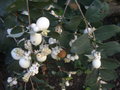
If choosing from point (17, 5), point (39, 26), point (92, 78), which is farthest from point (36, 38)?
point (92, 78)

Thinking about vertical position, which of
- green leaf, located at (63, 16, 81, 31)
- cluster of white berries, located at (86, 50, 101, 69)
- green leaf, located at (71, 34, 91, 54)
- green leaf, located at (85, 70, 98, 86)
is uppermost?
green leaf, located at (63, 16, 81, 31)

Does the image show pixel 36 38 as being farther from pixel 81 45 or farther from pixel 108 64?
pixel 108 64

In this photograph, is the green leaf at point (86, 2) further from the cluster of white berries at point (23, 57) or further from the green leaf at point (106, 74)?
the cluster of white berries at point (23, 57)

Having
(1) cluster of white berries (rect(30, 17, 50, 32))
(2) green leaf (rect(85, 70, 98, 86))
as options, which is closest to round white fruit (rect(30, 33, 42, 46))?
(1) cluster of white berries (rect(30, 17, 50, 32))

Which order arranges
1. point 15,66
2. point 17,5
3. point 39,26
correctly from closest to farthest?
point 39,26 → point 17,5 → point 15,66

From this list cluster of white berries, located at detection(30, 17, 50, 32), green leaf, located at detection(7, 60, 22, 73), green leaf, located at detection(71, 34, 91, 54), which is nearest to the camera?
cluster of white berries, located at detection(30, 17, 50, 32)

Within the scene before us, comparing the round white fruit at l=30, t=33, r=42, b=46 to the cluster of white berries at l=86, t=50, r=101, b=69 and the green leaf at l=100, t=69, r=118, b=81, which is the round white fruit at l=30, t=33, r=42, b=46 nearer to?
the cluster of white berries at l=86, t=50, r=101, b=69

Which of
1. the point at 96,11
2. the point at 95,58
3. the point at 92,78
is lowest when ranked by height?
the point at 92,78

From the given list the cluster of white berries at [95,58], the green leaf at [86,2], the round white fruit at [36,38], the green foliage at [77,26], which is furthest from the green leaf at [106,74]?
the round white fruit at [36,38]
